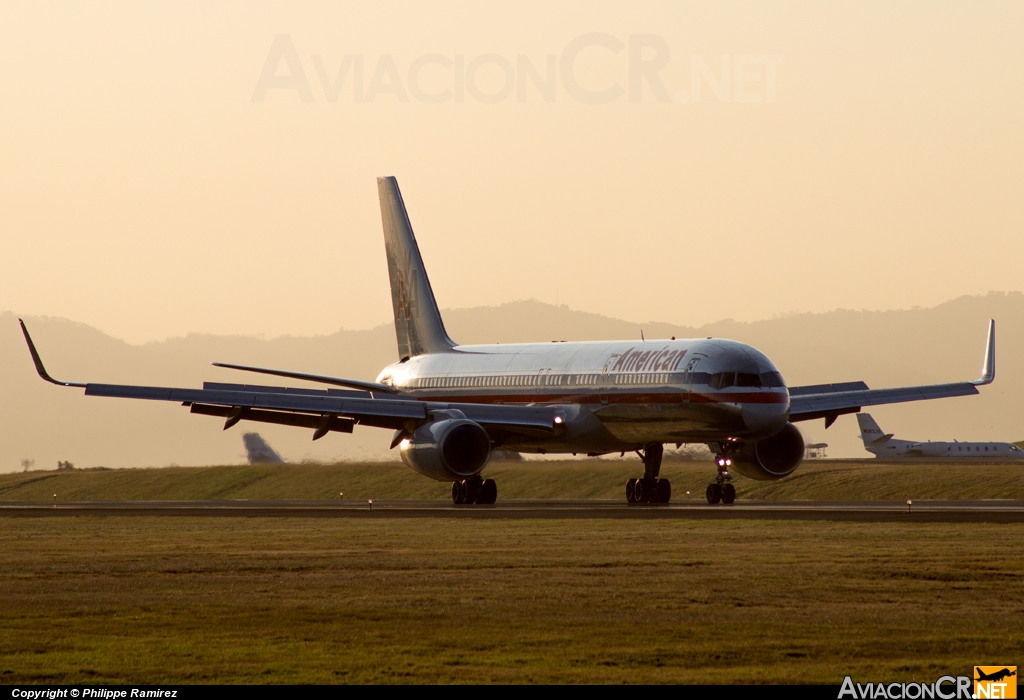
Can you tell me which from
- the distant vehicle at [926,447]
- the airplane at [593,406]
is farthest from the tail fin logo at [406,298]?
the distant vehicle at [926,447]

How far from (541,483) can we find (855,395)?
50.0 feet

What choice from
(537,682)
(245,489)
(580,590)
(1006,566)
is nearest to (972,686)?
(537,682)

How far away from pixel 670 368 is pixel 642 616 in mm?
25092

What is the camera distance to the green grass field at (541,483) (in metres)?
53.4

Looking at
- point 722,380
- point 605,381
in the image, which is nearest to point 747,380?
point 722,380

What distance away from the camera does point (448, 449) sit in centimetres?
4256

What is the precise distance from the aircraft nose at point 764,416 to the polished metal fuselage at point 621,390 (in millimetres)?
28

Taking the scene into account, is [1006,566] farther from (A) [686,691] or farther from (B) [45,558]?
(B) [45,558]

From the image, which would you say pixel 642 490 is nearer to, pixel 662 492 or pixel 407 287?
pixel 662 492

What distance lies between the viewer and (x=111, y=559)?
26344mm

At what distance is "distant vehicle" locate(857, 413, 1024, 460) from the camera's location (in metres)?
91.4

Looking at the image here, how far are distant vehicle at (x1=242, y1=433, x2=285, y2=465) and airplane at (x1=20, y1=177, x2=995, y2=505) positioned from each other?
18.2m

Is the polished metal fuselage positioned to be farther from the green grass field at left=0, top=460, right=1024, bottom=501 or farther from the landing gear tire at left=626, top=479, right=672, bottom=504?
the green grass field at left=0, top=460, right=1024, bottom=501

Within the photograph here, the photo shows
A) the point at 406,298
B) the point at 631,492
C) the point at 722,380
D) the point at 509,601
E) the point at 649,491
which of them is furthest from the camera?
the point at 406,298
